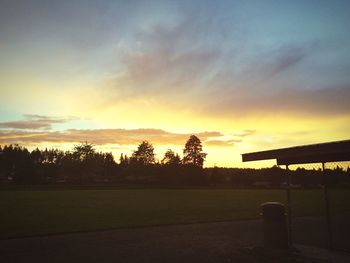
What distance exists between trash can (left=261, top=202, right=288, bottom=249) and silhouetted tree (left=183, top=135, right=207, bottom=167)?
312 ft

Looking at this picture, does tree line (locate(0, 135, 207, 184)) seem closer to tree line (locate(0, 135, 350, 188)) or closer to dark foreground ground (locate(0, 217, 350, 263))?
tree line (locate(0, 135, 350, 188))

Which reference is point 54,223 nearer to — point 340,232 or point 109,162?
point 340,232

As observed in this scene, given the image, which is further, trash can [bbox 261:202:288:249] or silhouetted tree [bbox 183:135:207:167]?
silhouetted tree [bbox 183:135:207:167]

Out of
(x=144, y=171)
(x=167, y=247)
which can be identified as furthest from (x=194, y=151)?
(x=167, y=247)

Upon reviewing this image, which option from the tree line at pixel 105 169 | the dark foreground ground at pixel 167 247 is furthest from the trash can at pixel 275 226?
the tree line at pixel 105 169

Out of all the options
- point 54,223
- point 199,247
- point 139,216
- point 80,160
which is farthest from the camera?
point 80,160

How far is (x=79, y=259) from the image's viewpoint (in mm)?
8750

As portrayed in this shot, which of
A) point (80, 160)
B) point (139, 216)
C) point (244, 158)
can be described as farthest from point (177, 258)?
point (80, 160)

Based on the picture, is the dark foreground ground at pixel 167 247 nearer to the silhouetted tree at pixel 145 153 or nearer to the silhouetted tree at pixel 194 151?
the silhouetted tree at pixel 194 151

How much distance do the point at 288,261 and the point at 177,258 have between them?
308 cm

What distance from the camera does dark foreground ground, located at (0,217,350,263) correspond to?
8.88 m

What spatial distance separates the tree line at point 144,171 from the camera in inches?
2817

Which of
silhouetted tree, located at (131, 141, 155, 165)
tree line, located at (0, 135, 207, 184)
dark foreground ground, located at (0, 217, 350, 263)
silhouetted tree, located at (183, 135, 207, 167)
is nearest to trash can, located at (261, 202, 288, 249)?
dark foreground ground, located at (0, 217, 350, 263)

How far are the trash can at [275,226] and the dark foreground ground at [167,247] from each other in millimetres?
395
